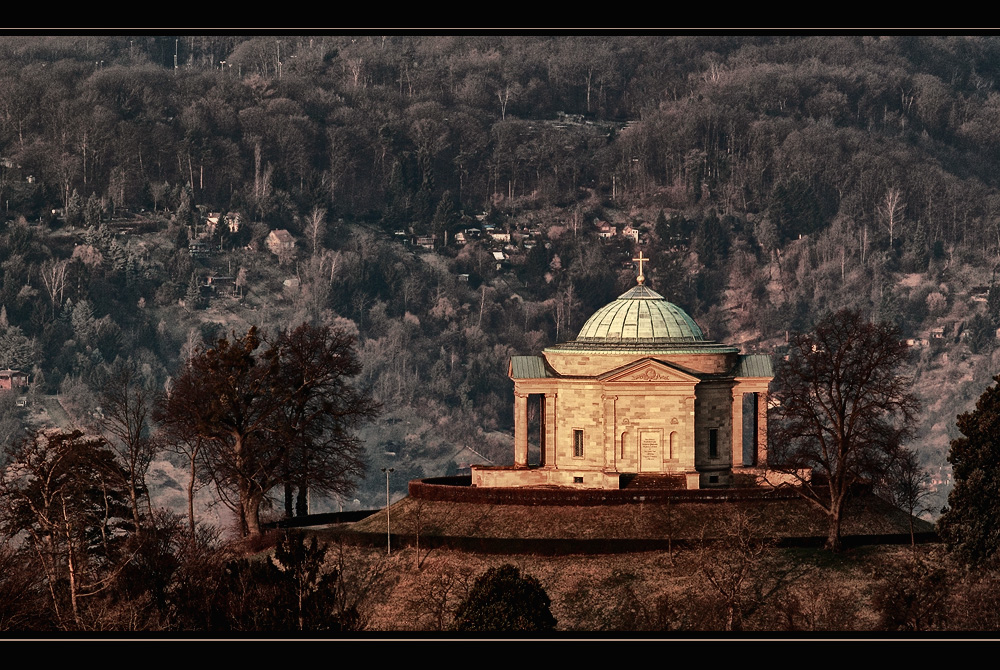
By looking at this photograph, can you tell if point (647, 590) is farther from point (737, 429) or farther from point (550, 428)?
point (737, 429)

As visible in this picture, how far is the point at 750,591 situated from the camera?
115 metres

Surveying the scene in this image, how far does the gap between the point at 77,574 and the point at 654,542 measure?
3046 centimetres

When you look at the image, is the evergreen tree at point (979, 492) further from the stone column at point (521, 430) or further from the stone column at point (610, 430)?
the stone column at point (521, 430)

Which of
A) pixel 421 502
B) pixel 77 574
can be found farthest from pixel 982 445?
pixel 77 574

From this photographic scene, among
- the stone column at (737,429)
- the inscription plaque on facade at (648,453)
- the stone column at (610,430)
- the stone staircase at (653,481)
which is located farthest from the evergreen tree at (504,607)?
→ the stone column at (737,429)

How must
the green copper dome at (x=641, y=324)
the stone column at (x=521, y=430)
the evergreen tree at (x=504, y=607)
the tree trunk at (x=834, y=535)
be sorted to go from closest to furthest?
the evergreen tree at (x=504, y=607) → the tree trunk at (x=834, y=535) → the green copper dome at (x=641, y=324) → the stone column at (x=521, y=430)

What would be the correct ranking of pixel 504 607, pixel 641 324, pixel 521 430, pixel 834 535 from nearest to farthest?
pixel 504 607
pixel 834 535
pixel 641 324
pixel 521 430

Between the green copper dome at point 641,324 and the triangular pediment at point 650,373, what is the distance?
11.1 feet

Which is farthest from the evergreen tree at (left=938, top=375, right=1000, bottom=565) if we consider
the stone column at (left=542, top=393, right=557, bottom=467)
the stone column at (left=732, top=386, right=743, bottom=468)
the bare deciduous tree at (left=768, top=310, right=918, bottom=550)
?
the stone column at (left=542, top=393, right=557, bottom=467)

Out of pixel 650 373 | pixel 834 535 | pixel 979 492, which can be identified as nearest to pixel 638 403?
pixel 650 373

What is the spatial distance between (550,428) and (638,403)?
674cm

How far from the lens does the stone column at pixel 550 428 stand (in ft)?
456

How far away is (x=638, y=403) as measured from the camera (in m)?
136

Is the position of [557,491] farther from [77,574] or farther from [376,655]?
[376,655]
